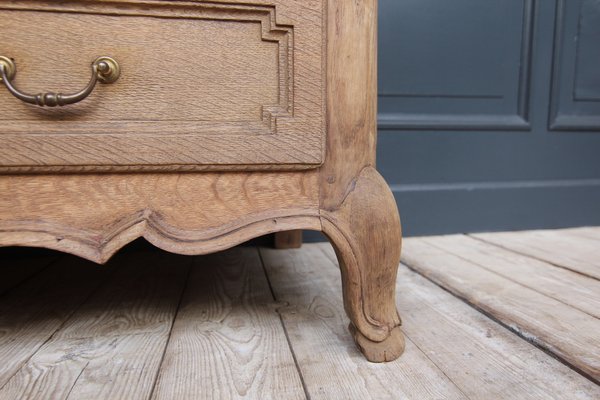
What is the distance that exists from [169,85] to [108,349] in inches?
14.8

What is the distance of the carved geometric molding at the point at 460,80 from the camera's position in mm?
1263

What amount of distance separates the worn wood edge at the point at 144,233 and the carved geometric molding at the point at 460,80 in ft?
2.66

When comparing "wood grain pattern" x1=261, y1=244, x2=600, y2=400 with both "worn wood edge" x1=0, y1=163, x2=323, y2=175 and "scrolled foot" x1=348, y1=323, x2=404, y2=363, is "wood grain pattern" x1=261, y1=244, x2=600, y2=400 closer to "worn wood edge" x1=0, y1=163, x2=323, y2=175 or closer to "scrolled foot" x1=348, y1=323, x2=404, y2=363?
"scrolled foot" x1=348, y1=323, x2=404, y2=363

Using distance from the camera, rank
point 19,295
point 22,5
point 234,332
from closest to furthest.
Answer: point 22,5 → point 234,332 → point 19,295

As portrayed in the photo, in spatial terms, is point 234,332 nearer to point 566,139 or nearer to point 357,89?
point 357,89

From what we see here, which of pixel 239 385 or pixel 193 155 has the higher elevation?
pixel 193 155

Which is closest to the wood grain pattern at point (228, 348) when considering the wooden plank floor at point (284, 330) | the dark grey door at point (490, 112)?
the wooden plank floor at point (284, 330)

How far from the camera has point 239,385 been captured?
1.63 feet

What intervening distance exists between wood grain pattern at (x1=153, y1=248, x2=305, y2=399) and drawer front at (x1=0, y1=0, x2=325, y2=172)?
26 centimetres

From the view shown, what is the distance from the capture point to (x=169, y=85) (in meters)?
0.50

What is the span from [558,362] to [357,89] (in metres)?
0.44

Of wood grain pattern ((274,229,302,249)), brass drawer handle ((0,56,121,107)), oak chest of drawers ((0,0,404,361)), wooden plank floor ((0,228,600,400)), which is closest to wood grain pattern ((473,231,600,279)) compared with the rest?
wooden plank floor ((0,228,600,400))

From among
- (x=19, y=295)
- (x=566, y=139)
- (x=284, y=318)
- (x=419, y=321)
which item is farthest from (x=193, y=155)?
(x=566, y=139)

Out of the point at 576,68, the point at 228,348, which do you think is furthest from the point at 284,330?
the point at 576,68
